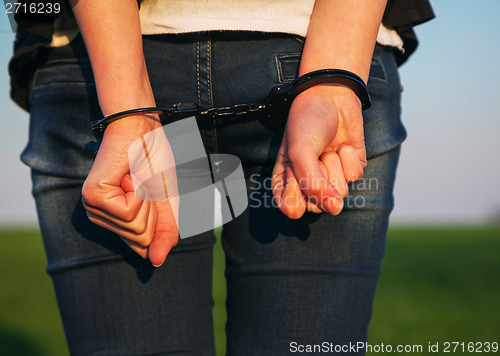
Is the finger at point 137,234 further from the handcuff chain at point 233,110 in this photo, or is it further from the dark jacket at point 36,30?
the dark jacket at point 36,30

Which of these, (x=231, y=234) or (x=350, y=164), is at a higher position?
(x=350, y=164)

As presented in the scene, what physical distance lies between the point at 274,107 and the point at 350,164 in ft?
0.73

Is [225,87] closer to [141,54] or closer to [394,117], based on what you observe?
[141,54]

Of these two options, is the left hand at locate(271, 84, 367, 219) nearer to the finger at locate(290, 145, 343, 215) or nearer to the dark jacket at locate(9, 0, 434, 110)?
the finger at locate(290, 145, 343, 215)

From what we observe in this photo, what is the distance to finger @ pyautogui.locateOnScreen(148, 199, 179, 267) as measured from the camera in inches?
36.0

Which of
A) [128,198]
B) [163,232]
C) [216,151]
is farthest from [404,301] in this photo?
[128,198]

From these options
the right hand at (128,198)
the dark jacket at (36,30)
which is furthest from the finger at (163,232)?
the dark jacket at (36,30)

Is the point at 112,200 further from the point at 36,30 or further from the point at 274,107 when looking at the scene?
the point at 36,30

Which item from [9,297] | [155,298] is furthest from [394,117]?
[9,297]

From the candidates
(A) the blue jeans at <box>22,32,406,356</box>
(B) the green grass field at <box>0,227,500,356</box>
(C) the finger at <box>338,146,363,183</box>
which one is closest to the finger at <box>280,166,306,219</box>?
(C) the finger at <box>338,146,363,183</box>

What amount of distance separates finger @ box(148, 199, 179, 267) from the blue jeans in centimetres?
16

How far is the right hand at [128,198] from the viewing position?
86 centimetres

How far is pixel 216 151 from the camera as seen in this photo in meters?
1.09

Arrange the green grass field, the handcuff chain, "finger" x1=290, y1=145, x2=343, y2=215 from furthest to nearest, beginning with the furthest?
1. the green grass field
2. the handcuff chain
3. "finger" x1=290, y1=145, x2=343, y2=215
